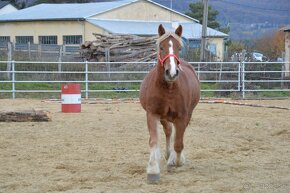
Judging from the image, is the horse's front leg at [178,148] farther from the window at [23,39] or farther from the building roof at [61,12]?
the window at [23,39]

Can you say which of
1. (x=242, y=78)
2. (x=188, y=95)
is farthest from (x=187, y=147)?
(x=242, y=78)

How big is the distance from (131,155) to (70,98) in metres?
6.24

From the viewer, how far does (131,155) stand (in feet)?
27.7

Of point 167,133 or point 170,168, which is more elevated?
point 167,133

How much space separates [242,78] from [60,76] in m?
6.70

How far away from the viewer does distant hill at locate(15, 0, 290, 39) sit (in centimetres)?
10394

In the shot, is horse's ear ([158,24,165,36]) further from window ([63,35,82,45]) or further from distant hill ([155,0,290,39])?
distant hill ([155,0,290,39])

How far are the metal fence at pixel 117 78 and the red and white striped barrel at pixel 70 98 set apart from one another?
5.13m

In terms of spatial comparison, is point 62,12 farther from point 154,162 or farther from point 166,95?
point 154,162

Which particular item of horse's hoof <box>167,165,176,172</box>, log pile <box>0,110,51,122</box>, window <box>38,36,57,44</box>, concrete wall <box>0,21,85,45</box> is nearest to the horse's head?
horse's hoof <box>167,165,176,172</box>

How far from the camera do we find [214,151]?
8781 millimetres

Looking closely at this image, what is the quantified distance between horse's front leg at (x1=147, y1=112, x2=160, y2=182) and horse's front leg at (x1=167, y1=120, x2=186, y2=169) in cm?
29

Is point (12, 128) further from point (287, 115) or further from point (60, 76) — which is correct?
point (60, 76)

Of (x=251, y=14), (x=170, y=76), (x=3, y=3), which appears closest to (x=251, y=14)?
(x=251, y=14)
